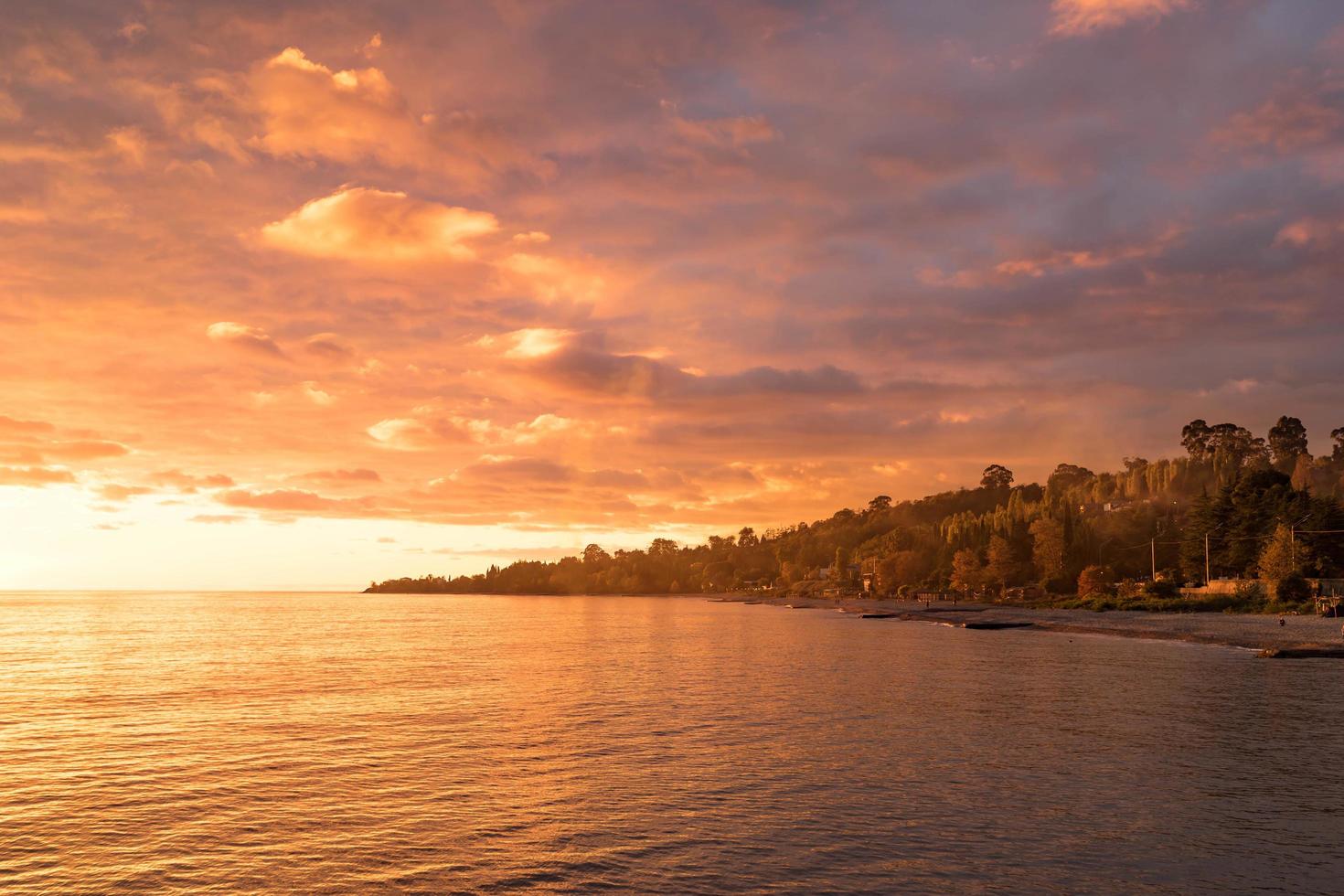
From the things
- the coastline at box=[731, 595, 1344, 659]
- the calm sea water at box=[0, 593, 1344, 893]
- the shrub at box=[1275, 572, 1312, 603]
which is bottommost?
the coastline at box=[731, 595, 1344, 659]

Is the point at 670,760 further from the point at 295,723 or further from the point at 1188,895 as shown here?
the point at 295,723

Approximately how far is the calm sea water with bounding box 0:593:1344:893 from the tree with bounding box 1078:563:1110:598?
11705 centimetres

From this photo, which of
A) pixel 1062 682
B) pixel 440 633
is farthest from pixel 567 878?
pixel 440 633

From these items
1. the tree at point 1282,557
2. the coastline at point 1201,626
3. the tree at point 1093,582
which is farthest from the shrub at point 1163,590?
the tree at point 1093,582

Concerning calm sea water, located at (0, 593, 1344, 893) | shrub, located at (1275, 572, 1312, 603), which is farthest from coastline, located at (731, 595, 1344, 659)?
calm sea water, located at (0, 593, 1344, 893)

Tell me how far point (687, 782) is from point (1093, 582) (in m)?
172

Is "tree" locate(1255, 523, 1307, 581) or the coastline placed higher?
"tree" locate(1255, 523, 1307, 581)

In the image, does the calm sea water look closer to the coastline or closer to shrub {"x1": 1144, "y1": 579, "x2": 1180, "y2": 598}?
the coastline

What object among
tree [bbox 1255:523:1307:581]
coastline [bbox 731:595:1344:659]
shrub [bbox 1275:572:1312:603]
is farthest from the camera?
tree [bbox 1255:523:1307:581]

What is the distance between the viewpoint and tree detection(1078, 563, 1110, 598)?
7042 inches

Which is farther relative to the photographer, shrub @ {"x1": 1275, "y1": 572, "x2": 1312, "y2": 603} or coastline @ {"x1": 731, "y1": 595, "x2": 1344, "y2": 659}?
shrub @ {"x1": 1275, "y1": 572, "x2": 1312, "y2": 603}

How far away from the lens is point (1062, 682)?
6053 cm

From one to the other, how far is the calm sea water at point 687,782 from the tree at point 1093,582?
117 metres

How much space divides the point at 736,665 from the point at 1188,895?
57826 millimetres
